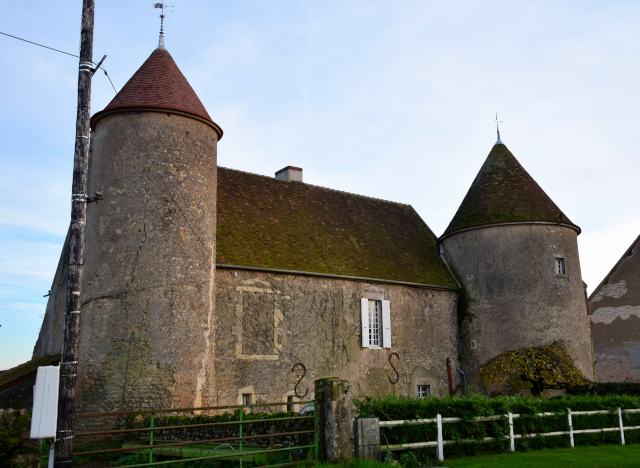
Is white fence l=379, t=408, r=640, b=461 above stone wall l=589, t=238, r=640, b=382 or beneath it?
beneath

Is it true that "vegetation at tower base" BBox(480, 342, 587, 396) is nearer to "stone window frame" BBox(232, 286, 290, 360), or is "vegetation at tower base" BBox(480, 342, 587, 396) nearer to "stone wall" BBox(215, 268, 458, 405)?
"stone wall" BBox(215, 268, 458, 405)

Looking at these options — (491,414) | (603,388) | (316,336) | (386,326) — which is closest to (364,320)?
(386,326)

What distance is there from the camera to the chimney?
2219 centimetres

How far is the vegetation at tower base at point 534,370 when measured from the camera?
17.8m

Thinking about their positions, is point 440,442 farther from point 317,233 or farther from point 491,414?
point 317,233

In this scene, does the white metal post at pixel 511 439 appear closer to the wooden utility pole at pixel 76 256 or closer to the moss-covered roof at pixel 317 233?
the moss-covered roof at pixel 317 233

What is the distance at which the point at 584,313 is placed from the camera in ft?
65.3

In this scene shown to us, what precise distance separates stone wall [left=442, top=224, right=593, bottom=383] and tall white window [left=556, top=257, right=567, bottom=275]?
13cm

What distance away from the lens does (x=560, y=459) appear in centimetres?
1010

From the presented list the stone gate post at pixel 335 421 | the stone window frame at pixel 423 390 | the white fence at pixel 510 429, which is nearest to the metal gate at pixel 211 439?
the stone gate post at pixel 335 421

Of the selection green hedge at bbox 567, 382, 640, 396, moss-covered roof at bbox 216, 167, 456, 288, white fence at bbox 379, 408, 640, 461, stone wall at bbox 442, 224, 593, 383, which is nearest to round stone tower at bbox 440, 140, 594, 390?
stone wall at bbox 442, 224, 593, 383

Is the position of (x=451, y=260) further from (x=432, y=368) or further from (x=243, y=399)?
(x=243, y=399)

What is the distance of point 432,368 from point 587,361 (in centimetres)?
531

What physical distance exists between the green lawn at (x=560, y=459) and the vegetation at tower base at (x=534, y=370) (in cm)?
589
